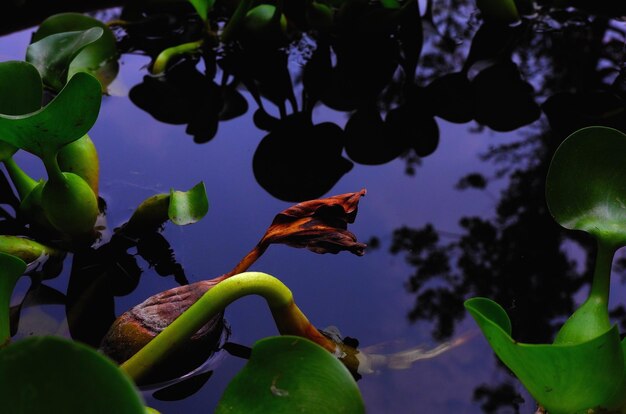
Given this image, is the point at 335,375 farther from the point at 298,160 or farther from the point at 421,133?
the point at 421,133

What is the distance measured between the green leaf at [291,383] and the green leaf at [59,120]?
338 millimetres

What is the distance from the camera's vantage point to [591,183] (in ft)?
2.64

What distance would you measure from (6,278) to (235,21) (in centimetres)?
86

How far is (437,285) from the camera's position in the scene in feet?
3.22

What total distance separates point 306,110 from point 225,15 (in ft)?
1.27

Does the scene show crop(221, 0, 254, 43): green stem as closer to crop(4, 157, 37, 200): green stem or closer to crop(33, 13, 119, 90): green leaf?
crop(33, 13, 119, 90): green leaf

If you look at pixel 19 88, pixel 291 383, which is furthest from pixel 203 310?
pixel 19 88

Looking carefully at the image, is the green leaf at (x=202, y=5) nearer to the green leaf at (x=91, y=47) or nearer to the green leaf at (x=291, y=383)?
the green leaf at (x=91, y=47)

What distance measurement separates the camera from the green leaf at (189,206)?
0.91 metres

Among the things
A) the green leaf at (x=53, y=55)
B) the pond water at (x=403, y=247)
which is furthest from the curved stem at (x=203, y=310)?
the green leaf at (x=53, y=55)

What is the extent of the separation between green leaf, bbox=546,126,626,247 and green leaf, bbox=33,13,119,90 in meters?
0.87

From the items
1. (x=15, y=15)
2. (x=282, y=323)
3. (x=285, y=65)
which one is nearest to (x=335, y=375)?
(x=282, y=323)

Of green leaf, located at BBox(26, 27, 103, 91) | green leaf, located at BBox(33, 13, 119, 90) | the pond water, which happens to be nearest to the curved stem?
the pond water

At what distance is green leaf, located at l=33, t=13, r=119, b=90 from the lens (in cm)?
133
